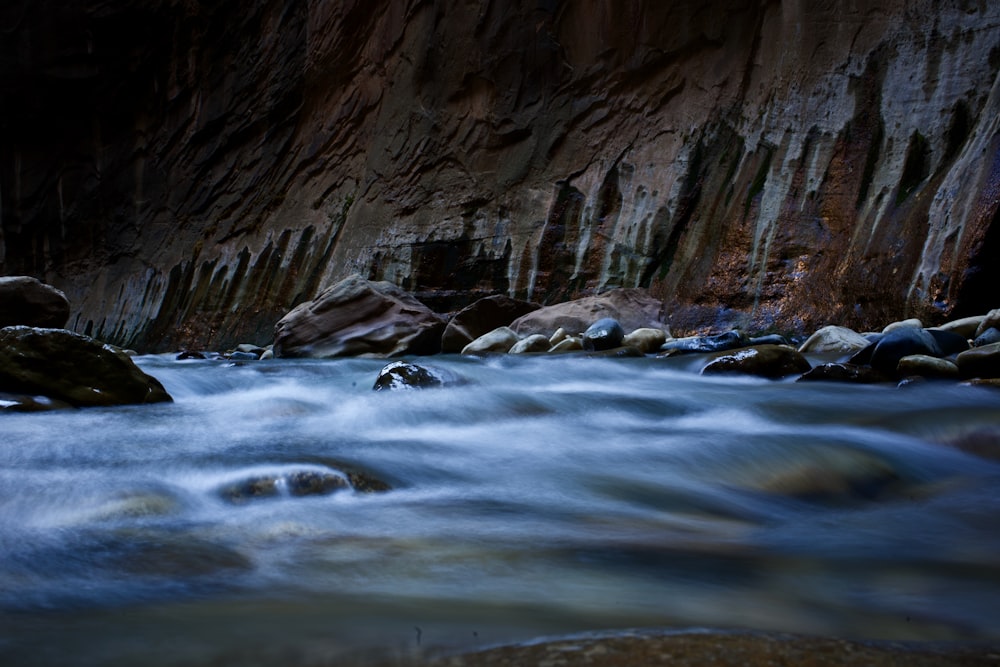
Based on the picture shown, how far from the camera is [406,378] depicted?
14.4ft

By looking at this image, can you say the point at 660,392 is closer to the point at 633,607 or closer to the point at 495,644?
the point at 633,607

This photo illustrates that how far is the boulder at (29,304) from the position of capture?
584 cm

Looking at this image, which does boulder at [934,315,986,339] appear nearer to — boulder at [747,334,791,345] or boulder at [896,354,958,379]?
boulder at [896,354,958,379]

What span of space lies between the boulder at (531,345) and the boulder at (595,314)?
627 mm

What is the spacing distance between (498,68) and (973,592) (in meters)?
10.5

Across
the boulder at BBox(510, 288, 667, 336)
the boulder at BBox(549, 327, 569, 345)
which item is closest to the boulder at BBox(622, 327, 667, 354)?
the boulder at BBox(549, 327, 569, 345)

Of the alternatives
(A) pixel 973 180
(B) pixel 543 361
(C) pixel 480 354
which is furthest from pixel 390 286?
(A) pixel 973 180

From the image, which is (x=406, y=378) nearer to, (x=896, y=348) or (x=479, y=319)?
(x=896, y=348)

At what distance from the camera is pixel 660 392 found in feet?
14.6

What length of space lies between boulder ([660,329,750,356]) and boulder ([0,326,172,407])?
12.9 feet

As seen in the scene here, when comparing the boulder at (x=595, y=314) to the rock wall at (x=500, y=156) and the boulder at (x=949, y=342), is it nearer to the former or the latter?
the rock wall at (x=500, y=156)

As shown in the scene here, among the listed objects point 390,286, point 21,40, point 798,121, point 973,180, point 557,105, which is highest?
point 21,40

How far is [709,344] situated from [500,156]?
5612mm

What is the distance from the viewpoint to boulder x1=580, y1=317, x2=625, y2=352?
6.68m
